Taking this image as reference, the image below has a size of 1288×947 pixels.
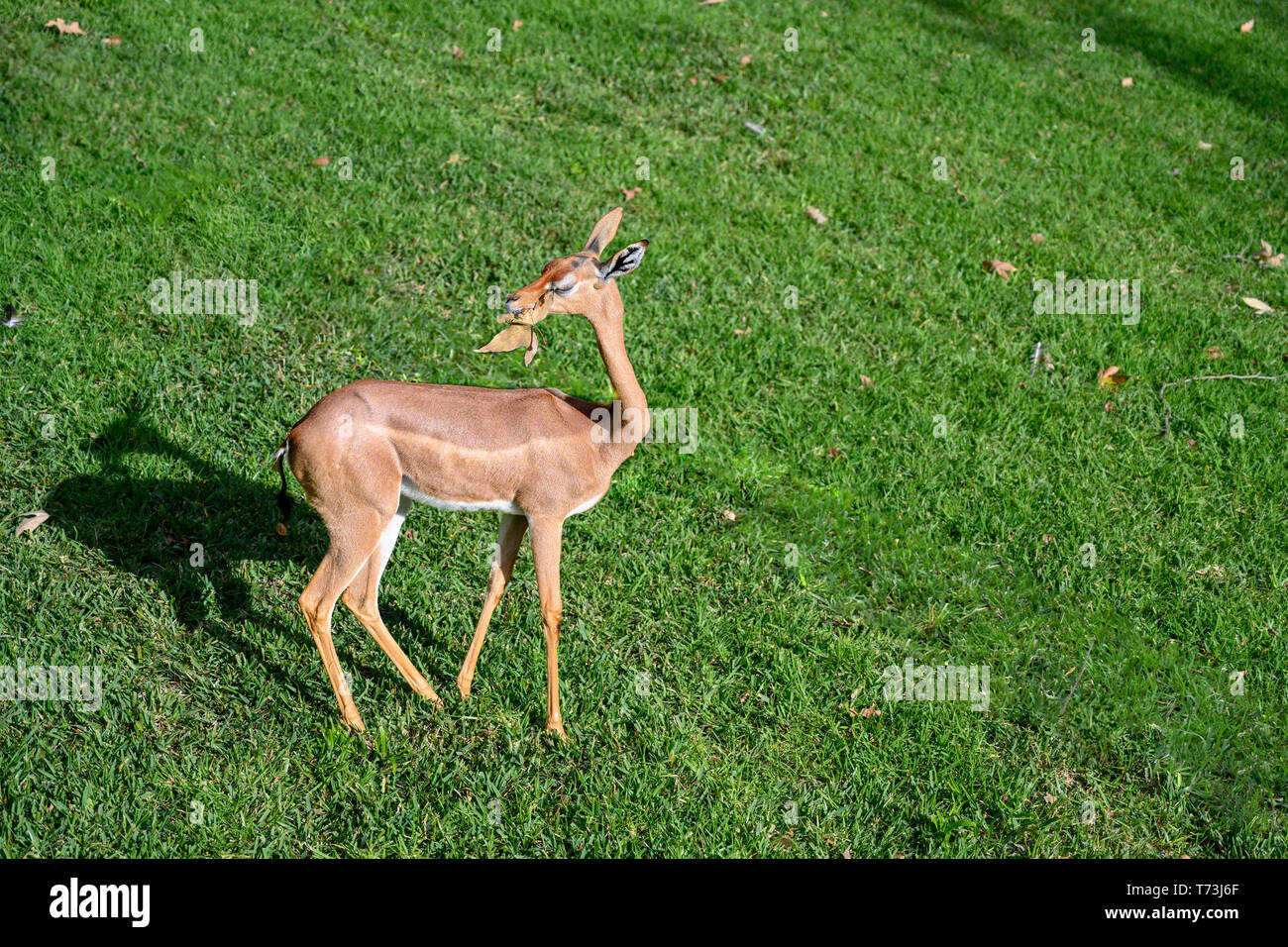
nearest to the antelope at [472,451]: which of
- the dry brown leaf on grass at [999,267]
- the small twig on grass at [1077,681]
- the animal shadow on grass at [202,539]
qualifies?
the animal shadow on grass at [202,539]

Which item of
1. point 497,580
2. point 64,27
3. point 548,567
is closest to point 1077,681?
point 548,567

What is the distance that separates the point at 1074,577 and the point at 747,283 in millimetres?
3245

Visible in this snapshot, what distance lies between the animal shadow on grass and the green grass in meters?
0.02

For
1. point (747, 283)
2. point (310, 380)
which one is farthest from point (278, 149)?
point (747, 283)

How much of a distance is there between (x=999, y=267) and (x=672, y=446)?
3.42 m

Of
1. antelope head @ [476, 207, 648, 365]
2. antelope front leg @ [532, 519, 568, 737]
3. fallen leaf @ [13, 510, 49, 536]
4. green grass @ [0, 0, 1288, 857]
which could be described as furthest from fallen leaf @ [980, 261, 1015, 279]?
fallen leaf @ [13, 510, 49, 536]

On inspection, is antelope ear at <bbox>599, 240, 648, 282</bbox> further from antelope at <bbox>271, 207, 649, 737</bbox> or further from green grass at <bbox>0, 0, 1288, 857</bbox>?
green grass at <bbox>0, 0, 1288, 857</bbox>

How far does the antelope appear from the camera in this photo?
3.72 metres

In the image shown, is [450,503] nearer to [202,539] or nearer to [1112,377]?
[202,539]

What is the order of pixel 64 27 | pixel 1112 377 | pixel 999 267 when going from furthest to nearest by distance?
pixel 64 27
pixel 999 267
pixel 1112 377

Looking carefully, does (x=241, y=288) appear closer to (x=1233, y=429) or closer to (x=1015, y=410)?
(x=1015, y=410)

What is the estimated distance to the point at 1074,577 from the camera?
17.8 feet

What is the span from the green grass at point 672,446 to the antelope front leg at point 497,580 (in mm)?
149

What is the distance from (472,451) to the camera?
3842 millimetres
